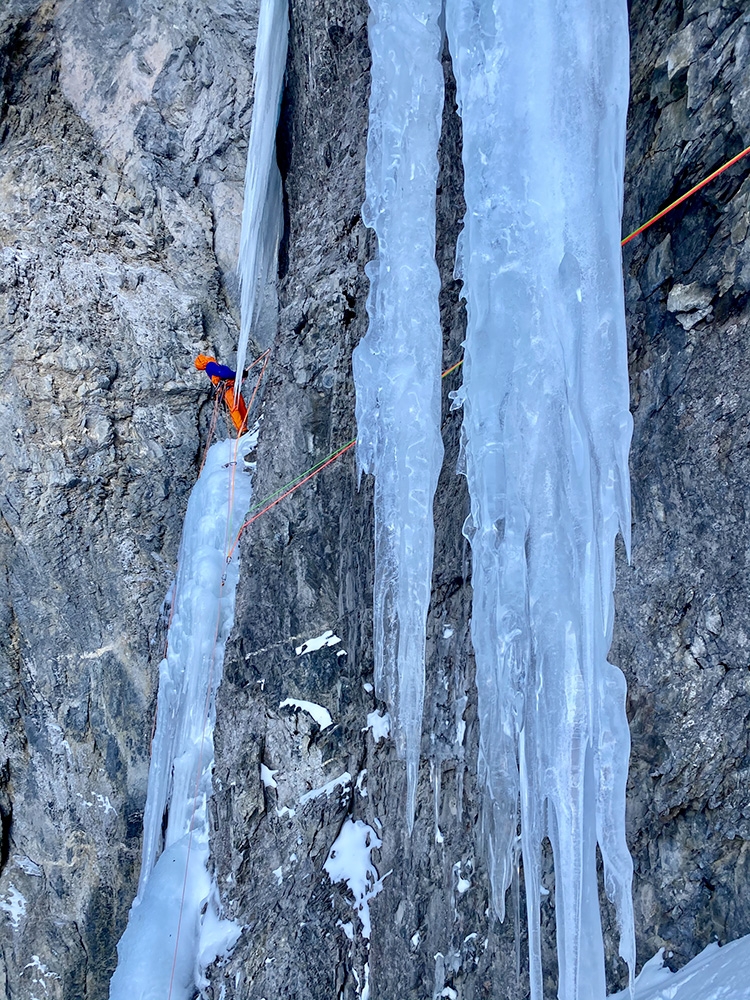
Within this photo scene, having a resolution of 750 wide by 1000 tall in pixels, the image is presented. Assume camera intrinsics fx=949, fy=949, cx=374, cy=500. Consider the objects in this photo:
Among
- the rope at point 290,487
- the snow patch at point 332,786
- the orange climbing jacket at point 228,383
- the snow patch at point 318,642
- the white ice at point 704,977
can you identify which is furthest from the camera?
the orange climbing jacket at point 228,383

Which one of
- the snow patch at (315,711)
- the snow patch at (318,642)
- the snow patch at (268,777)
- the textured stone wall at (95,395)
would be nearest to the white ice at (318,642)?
the snow patch at (318,642)

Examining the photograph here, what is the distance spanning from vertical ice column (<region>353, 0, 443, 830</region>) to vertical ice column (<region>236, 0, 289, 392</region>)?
1.54 meters

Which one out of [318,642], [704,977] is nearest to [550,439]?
[704,977]

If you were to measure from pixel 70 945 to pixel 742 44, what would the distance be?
618 centimetres

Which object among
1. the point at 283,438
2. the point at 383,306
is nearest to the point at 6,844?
the point at 283,438

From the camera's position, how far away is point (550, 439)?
11.4ft

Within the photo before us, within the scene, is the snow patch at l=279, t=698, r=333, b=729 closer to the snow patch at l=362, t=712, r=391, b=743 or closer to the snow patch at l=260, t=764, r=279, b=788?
the snow patch at l=362, t=712, r=391, b=743

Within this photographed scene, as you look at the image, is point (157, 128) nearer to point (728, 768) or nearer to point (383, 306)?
point (383, 306)

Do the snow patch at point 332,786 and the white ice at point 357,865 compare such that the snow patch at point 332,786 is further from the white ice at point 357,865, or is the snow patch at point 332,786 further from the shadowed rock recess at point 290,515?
the white ice at point 357,865

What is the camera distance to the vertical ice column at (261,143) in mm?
5906

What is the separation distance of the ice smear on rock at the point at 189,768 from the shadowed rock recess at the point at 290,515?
194 mm

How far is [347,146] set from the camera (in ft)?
18.9

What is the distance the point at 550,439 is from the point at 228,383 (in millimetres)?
3524

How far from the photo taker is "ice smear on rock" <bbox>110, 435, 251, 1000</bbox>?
16.9 ft
